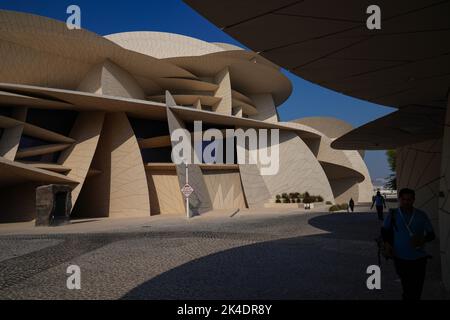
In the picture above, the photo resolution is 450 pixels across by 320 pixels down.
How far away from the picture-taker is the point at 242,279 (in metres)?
6.10

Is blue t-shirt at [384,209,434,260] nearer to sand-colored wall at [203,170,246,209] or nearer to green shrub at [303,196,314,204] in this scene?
sand-colored wall at [203,170,246,209]

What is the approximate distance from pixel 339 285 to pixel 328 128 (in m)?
50.3

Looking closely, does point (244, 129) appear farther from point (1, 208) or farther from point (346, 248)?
point (346, 248)

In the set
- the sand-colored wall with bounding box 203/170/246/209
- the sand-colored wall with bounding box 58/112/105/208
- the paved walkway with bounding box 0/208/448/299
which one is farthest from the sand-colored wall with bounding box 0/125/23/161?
the sand-colored wall with bounding box 203/170/246/209

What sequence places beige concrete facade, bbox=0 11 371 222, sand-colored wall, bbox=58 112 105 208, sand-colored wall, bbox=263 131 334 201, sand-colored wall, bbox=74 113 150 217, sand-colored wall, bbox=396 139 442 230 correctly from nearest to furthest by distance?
sand-colored wall, bbox=396 139 442 230 → beige concrete facade, bbox=0 11 371 222 → sand-colored wall, bbox=58 112 105 208 → sand-colored wall, bbox=74 113 150 217 → sand-colored wall, bbox=263 131 334 201

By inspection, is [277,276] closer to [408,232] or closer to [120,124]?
[408,232]

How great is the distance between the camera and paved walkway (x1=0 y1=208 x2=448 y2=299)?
5.38 meters

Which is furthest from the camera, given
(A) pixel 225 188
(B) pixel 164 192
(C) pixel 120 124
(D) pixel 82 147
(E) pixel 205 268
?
(A) pixel 225 188

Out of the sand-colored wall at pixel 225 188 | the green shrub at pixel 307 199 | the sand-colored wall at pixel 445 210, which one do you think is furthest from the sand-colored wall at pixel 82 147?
the sand-colored wall at pixel 445 210

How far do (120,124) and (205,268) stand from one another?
2190 centimetres

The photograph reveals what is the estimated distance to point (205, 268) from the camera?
7.09 meters

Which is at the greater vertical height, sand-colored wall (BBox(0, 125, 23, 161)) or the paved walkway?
sand-colored wall (BBox(0, 125, 23, 161))

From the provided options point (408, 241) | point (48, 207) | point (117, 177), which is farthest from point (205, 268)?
point (117, 177)
